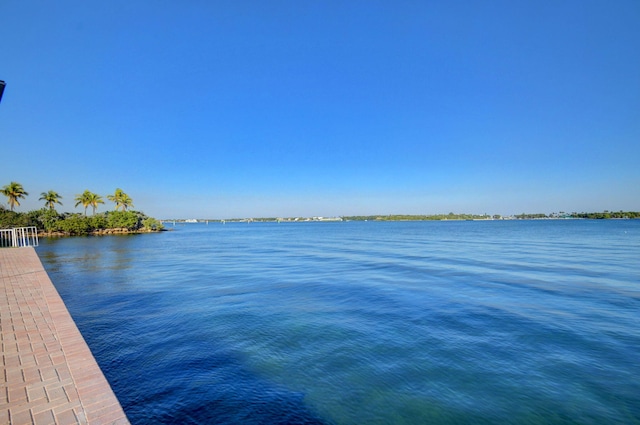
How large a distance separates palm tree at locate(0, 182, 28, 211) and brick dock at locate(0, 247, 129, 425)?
7016cm

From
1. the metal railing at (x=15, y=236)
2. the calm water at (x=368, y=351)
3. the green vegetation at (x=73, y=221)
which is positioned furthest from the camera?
the green vegetation at (x=73, y=221)

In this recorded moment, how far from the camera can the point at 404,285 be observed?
1287cm

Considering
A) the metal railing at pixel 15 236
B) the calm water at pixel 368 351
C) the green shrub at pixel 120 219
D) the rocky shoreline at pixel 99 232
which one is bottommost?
the calm water at pixel 368 351

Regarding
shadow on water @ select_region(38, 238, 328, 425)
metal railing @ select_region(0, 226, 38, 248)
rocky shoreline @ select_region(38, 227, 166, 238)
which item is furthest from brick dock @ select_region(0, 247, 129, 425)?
rocky shoreline @ select_region(38, 227, 166, 238)

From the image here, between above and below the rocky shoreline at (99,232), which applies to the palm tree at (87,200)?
above

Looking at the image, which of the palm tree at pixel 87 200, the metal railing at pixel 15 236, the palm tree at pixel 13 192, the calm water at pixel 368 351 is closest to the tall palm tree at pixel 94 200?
the palm tree at pixel 87 200

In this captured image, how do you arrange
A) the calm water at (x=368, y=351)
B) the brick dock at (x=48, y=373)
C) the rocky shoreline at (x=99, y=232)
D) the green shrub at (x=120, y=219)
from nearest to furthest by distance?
the brick dock at (x=48, y=373), the calm water at (x=368, y=351), the rocky shoreline at (x=99, y=232), the green shrub at (x=120, y=219)

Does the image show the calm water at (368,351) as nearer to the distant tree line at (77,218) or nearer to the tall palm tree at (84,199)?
the distant tree line at (77,218)

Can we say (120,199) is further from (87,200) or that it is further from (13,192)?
(13,192)

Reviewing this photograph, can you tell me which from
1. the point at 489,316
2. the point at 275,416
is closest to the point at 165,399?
the point at 275,416

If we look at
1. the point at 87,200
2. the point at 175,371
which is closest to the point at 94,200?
the point at 87,200

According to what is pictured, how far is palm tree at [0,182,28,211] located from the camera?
55.3 m

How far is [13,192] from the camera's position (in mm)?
55781

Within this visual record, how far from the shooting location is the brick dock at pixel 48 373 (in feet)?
10.1
